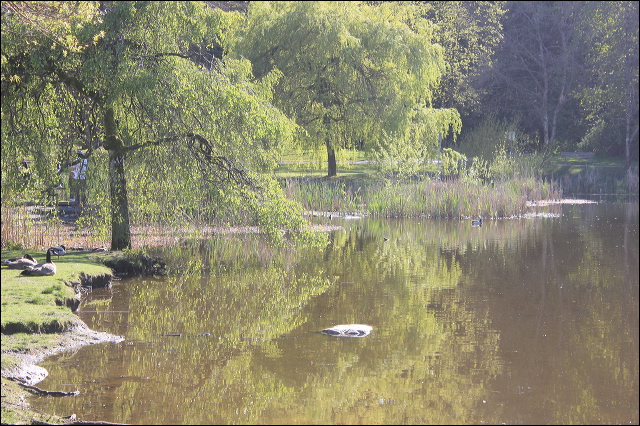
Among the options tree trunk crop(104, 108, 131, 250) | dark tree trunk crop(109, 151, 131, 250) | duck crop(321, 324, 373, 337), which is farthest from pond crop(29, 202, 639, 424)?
tree trunk crop(104, 108, 131, 250)

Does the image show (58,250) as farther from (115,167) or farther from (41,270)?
(41,270)

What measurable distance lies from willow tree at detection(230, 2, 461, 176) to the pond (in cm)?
1332

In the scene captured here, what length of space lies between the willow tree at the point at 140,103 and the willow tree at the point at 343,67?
48.2 feet

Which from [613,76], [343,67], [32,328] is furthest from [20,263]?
[613,76]

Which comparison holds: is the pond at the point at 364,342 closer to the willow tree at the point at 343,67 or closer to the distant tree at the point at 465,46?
the willow tree at the point at 343,67

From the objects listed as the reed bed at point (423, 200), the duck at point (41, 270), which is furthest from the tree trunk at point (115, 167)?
the reed bed at point (423, 200)

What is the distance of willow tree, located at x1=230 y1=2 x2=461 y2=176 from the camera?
1105 inches

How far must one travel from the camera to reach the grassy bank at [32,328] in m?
6.88

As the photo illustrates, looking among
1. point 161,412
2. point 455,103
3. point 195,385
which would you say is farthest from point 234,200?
point 455,103

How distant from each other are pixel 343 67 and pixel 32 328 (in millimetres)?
21766

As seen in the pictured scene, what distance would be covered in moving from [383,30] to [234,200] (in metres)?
17.9

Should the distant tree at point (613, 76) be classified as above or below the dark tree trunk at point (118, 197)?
above

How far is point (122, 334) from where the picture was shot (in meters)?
9.52

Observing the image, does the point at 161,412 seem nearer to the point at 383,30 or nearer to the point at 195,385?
the point at 195,385
